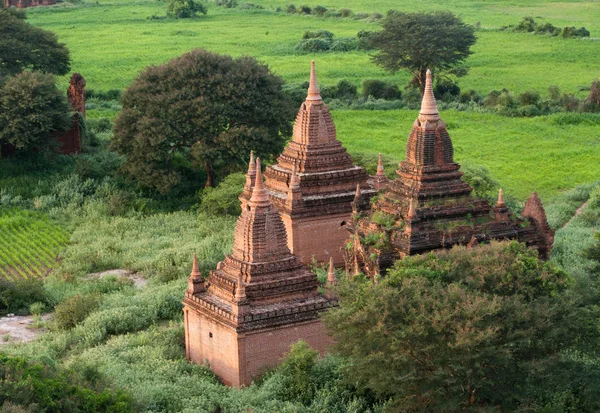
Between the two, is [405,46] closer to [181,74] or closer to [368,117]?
[368,117]

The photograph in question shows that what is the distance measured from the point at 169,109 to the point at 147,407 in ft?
78.0

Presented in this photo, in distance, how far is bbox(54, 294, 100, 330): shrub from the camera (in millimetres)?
30344

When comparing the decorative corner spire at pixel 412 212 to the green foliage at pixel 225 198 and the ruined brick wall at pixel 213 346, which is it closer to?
the ruined brick wall at pixel 213 346

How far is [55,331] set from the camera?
1185 inches

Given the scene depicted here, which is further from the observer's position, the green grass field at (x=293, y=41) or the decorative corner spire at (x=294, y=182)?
the green grass field at (x=293, y=41)

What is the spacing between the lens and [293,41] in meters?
94.9

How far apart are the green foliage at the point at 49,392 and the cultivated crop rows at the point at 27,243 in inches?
599

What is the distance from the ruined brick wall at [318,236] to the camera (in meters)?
33.2

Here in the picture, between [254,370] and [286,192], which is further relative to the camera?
[286,192]

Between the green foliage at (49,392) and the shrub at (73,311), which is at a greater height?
the green foliage at (49,392)

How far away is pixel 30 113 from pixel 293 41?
4929 cm

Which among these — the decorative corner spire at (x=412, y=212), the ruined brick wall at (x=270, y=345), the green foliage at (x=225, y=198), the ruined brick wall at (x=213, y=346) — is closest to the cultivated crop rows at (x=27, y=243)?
the green foliage at (x=225, y=198)

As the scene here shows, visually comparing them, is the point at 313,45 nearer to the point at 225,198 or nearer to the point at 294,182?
the point at 225,198

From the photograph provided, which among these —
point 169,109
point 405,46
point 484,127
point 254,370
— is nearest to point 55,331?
point 254,370
